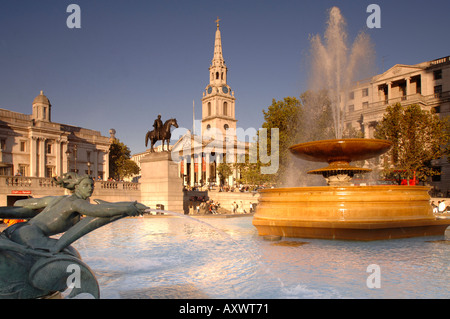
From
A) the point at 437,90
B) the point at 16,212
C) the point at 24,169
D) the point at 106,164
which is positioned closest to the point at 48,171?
the point at 24,169

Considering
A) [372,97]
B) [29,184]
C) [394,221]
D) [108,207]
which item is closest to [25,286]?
[108,207]

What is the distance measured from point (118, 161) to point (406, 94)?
189 feet

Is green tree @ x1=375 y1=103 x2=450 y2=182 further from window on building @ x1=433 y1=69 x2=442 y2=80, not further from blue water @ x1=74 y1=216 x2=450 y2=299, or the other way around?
blue water @ x1=74 y1=216 x2=450 y2=299

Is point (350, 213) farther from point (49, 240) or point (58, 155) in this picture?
point (58, 155)

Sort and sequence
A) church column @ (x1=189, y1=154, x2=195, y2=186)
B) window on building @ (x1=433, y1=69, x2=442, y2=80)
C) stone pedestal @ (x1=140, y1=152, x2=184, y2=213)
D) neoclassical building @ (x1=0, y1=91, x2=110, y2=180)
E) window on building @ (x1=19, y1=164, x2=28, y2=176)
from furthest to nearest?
church column @ (x1=189, y1=154, x2=195, y2=186), window on building @ (x1=19, y1=164, x2=28, y2=176), neoclassical building @ (x1=0, y1=91, x2=110, y2=180), window on building @ (x1=433, y1=69, x2=442, y2=80), stone pedestal @ (x1=140, y1=152, x2=184, y2=213)

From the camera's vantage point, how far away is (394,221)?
9625 mm

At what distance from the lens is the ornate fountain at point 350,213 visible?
9.58m

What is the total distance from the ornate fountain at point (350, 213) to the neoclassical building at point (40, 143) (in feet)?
174

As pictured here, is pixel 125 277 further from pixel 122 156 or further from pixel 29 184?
pixel 122 156

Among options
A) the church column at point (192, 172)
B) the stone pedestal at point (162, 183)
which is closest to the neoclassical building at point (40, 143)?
the church column at point (192, 172)

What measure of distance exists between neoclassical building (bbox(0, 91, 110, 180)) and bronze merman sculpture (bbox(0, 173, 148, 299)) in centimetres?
5704

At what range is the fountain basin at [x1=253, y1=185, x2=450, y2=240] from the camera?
9.58m

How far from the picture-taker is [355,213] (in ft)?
31.5

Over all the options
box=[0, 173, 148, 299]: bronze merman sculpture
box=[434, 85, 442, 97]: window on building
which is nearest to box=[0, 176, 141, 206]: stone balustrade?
box=[0, 173, 148, 299]: bronze merman sculpture
